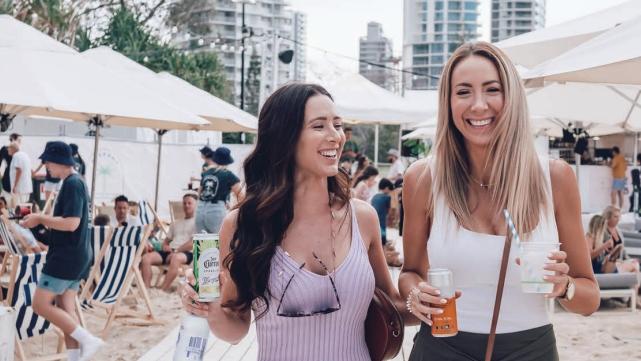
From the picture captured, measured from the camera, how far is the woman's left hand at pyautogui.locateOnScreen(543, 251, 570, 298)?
199 centimetres

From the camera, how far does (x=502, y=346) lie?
2207mm

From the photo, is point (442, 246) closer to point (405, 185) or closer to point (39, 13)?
point (405, 185)

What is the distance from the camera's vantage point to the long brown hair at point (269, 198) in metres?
2.41

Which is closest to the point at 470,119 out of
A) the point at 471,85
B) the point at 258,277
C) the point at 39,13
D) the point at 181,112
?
the point at 471,85

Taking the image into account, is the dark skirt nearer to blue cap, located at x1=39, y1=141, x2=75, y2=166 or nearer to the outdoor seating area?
the outdoor seating area

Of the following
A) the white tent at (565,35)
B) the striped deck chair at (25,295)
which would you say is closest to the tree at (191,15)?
the white tent at (565,35)

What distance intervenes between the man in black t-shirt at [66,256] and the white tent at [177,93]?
4.12m

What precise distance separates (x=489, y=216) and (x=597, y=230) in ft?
23.4

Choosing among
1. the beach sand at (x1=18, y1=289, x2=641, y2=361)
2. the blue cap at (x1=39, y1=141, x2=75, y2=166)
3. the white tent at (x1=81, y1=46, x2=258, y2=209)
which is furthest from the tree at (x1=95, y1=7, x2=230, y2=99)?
the blue cap at (x1=39, y1=141, x2=75, y2=166)

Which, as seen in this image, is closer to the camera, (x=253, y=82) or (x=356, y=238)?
(x=356, y=238)

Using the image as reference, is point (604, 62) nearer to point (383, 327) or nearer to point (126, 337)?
point (383, 327)

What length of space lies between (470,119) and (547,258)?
537mm

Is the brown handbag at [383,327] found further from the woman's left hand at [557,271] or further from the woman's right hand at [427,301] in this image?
the woman's left hand at [557,271]

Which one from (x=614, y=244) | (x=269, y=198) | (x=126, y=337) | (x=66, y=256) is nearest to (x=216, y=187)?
(x=126, y=337)
